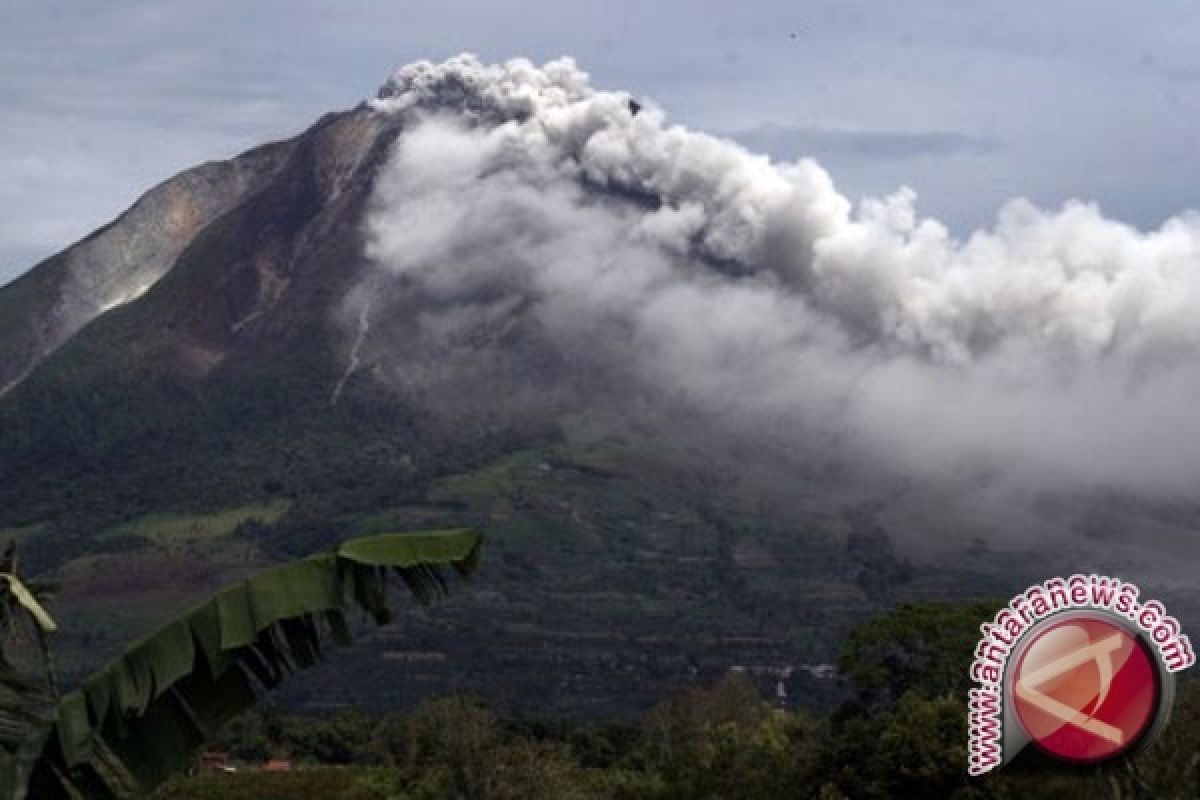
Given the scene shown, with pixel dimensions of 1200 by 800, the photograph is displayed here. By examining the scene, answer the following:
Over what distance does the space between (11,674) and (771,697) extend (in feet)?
501

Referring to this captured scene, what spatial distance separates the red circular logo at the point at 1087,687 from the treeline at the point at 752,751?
762 centimetres

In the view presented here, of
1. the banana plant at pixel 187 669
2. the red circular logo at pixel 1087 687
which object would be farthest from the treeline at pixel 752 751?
the banana plant at pixel 187 669

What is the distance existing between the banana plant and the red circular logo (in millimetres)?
6512

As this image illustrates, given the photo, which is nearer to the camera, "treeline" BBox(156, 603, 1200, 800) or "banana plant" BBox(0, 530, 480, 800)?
"banana plant" BBox(0, 530, 480, 800)

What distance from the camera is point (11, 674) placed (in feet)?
35.1

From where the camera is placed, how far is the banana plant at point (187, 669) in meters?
10.2

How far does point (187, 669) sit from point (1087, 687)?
812cm

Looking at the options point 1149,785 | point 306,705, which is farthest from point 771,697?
point 1149,785

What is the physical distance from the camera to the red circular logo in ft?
50.2

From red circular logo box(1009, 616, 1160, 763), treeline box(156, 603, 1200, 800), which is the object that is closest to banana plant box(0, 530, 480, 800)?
red circular logo box(1009, 616, 1160, 763)

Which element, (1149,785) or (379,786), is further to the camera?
(379,786)

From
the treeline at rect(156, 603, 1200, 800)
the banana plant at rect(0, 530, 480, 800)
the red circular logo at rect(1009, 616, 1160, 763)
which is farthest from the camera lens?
the treeline at rect(156, 603, 1200, 800)

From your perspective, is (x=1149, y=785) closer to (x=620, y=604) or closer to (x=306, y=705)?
(x=306, y=705)

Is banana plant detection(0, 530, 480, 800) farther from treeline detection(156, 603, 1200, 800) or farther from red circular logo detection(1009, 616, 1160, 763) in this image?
treeline detection(156, 603, 1200, 800)
